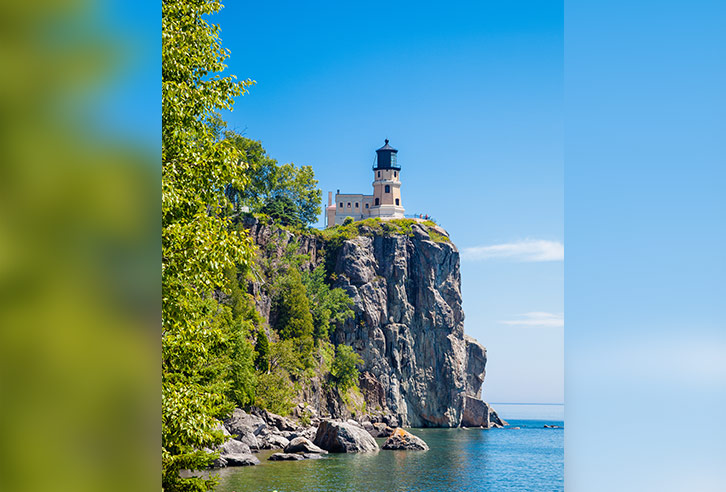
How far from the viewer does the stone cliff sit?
35.5 meters

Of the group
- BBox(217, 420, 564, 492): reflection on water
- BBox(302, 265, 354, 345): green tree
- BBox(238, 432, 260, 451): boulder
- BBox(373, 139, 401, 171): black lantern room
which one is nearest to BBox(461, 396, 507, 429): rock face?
BBox(302, 265, 354, 345): green tree

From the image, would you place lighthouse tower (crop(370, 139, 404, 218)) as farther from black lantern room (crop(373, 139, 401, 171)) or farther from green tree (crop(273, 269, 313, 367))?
green tree (crop(273, 269, 313, 367))

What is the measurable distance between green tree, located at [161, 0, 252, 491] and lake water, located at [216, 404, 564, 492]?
32.9 ft

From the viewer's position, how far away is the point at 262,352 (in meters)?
26.2

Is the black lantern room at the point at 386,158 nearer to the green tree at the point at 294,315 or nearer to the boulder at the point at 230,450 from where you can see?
the green tree at the point at 294,315

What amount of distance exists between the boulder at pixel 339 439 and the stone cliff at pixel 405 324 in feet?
26.4

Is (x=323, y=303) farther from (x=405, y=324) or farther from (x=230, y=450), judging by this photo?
(x=230, y=450)

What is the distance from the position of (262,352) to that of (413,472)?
9385mm

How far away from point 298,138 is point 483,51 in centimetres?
1318

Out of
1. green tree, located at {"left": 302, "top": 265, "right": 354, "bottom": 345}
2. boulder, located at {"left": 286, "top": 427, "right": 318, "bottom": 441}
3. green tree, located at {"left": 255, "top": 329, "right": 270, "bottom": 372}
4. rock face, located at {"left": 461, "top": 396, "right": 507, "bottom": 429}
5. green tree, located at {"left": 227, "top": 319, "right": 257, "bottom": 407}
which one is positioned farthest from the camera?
rock face, located at {"left": 461, "top": 396, "right": 507, "bottom": 429}

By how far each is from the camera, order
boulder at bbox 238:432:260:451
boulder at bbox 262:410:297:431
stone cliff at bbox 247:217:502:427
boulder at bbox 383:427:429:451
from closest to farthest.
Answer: boulder at bbox 238:432:260:451 < boulder at bbox 262:410:297:431 < boulder at bbox 383:427:429:451 < stone cliff at bbox 247:217:502:427
